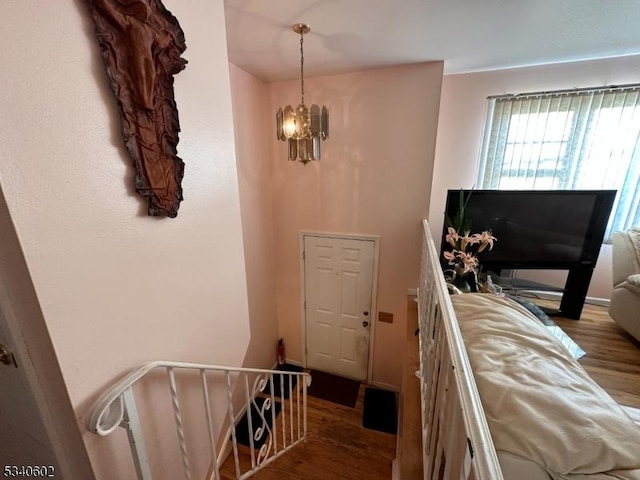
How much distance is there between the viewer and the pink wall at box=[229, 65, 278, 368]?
2635 millimetres

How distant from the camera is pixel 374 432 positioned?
2.72 meters

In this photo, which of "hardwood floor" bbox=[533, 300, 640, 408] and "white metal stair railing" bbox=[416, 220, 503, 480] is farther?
"hardwood floor" bbox=[533, 300, 640, 408]

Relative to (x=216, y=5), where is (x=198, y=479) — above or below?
below

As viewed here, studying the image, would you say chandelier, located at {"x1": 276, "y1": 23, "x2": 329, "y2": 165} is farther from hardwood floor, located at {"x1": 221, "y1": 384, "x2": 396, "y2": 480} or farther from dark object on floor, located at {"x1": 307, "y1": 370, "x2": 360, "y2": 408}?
dark object on floor, located at {"x1": 307, "y1": 370, "x2": 360, "y2": 408}

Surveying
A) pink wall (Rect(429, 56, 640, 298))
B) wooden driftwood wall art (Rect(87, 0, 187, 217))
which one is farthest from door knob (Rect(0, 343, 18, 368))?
pink wall (Rect(429, 56, 640, 298))

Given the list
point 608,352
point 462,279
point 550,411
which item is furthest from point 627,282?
point 550,411

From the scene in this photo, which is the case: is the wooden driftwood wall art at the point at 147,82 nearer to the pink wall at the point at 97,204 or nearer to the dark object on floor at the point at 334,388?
the pink wall at the point at 97,204

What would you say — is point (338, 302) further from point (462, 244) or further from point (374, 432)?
point (462, 244)

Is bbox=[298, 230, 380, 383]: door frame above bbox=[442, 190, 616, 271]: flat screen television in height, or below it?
→ below

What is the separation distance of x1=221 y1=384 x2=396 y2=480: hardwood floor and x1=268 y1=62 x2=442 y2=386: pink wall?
78cm

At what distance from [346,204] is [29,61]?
262 centimetres

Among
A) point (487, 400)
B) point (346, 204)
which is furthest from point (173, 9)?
point (346, 204)

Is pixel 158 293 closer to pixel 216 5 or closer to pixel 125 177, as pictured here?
pixel 125 177

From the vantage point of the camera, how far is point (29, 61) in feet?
1.95
